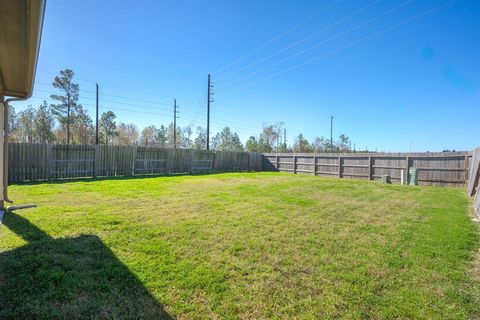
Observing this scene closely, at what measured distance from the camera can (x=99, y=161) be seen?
34.6ft

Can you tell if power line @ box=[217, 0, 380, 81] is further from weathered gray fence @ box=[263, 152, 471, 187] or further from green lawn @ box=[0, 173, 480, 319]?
green lawn @ box=[0, 173, 480, 319]

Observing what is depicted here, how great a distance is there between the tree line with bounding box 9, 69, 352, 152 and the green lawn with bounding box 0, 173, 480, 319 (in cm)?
2096

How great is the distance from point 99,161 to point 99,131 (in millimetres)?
24972

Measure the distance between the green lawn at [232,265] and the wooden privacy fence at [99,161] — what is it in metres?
5.57

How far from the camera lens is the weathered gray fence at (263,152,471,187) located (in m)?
9.59

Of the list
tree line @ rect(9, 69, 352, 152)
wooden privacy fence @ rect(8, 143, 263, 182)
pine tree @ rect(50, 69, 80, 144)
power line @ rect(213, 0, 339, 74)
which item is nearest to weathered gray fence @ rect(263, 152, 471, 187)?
wooden privacy fence @ rect(8, 143, 263, 182)

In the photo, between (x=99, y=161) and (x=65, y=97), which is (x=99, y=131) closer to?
(x=65, y=97)

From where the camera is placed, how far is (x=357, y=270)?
235 centimetres

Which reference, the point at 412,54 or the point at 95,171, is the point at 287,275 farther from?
the point at 412,54

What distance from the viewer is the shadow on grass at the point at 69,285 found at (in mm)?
1606

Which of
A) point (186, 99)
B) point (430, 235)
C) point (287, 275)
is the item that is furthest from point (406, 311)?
point (186, 99)

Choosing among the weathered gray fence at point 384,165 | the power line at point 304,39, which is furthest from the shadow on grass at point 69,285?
the weathered gray fence at point 384,165

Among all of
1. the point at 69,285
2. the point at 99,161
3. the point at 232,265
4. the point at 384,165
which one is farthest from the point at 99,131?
the point at 232,265

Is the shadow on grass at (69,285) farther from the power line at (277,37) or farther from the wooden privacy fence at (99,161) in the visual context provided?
the power line at (277,37)
